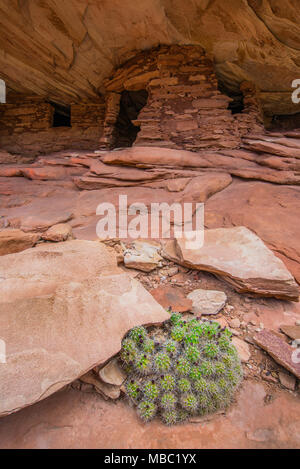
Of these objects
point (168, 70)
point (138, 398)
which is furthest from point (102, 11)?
point (138, 398)

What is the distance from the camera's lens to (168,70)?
18.0 ft

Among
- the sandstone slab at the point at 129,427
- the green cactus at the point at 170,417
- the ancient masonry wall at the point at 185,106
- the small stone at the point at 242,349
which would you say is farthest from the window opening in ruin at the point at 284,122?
the green cactus at the point at 170,417

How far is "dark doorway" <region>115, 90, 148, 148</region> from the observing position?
7.97 meters

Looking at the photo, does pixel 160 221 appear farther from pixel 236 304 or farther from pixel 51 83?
pixel 51 83

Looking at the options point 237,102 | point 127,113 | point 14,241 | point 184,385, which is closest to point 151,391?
point 184,385

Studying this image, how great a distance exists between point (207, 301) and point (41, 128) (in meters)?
9.15

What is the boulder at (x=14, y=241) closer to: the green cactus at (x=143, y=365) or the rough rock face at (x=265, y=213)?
the green cactus at (x=143, y=365)

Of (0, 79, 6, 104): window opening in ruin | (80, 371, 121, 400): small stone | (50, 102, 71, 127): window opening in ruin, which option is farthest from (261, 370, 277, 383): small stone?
(0, 79, 6, 104): window opening in ruin

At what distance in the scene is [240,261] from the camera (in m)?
2.17

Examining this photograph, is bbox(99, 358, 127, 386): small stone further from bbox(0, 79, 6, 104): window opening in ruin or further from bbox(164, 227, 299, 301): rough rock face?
bbox(0, 79, 6, 104): window opening in ruin

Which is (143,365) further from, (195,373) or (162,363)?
(195,373)

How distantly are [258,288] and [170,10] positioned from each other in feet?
19.1

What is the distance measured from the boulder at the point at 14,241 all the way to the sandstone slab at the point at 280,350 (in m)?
2.60

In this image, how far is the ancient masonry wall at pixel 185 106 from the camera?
532 centimetres
